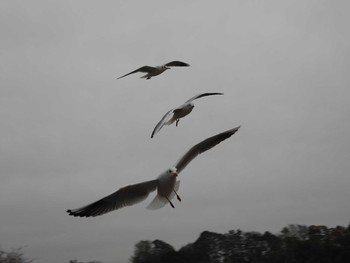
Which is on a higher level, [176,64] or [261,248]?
[261,248]

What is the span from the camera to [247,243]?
54.3m

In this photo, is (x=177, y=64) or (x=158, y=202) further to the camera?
(x=177, y=64)

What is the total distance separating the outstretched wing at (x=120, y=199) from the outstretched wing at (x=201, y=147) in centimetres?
98

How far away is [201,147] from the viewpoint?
1148 centimetres

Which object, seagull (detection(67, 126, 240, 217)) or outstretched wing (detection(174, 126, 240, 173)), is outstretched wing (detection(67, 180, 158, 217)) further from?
outstretched wing (detection(174, 126, 240, 173))

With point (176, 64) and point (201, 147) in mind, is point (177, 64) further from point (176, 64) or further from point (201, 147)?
point (201, 147)

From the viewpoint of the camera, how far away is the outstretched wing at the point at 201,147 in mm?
11281

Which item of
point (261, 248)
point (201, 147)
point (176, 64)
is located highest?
point (261, 248)

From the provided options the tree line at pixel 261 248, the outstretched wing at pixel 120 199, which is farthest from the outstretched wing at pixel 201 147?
the tree line at pixel 261 248

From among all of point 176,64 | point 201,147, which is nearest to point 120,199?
point 201,147

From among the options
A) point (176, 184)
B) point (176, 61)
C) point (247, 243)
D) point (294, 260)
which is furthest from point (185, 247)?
point (176, 184)

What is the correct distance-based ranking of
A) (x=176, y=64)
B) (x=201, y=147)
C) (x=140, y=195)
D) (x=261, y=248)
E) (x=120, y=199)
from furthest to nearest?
(x=261, y=248) < (x=176, y=64) < (x=201, y=147) < (x=140, y=195) < (x=120, y=199)

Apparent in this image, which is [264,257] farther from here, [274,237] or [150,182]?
[150,182]

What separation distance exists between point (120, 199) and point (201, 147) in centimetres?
216
